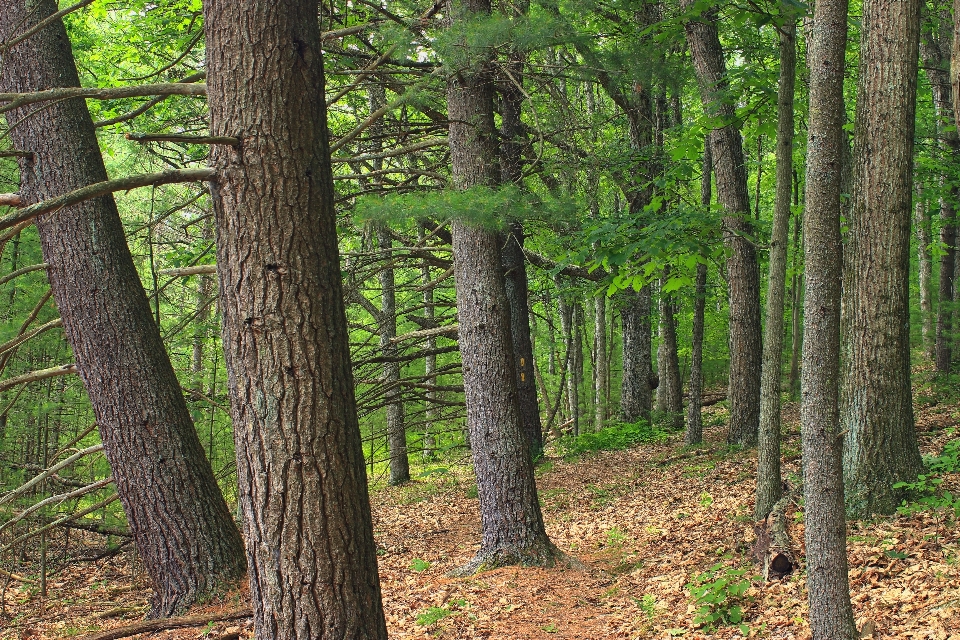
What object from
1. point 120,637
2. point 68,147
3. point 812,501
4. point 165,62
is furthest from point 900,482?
point 165,62

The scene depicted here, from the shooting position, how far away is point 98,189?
270cm

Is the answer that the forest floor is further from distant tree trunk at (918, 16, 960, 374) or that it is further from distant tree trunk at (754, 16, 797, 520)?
distant tree trunk at (918, 16, 960, 374)

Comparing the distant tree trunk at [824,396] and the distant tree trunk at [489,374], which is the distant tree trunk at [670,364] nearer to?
the distant tree trunk at [489,374]

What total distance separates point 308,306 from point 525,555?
437cm

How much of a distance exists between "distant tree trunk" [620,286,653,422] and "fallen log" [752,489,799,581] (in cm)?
875

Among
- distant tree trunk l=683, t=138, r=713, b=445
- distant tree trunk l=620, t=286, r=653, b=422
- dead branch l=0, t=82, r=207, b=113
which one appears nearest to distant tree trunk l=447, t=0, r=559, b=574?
dead branch l=0, t=82, r=207, b=113

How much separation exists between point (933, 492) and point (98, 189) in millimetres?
6111

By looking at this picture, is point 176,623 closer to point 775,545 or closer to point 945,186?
point 775,545

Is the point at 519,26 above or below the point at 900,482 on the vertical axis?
above

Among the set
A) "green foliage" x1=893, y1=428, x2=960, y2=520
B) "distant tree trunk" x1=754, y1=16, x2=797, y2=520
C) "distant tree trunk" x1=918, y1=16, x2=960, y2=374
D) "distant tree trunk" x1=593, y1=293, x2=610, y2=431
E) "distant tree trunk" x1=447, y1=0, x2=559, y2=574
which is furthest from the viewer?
"distant tree trunk" x1=593, y1=293, x2=610, y2=431

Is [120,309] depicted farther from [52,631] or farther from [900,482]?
[900,482]

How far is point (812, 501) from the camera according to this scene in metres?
3.56

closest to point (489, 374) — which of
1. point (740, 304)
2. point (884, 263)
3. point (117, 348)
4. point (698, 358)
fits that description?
point (117, 348)

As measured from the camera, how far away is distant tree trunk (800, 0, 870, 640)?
353 cm
